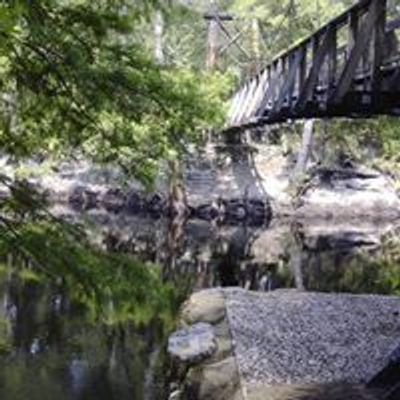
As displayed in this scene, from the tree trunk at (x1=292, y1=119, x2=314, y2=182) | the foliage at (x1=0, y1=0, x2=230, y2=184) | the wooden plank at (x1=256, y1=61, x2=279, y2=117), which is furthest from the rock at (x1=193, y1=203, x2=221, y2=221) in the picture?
the foliage at (x1=0, y1=0, x2=230, y2=184)

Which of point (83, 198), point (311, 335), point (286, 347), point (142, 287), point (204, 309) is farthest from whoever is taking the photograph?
point (83, 198)

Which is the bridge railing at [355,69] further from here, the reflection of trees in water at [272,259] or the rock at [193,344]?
the reflection of trees in water at [272,259]

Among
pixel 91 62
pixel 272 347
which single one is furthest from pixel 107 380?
pixel 91 62

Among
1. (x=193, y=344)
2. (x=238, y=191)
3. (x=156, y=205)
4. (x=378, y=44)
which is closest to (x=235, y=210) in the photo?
(x=238, y=191)

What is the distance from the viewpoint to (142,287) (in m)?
3.59

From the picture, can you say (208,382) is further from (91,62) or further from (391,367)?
(91,62)

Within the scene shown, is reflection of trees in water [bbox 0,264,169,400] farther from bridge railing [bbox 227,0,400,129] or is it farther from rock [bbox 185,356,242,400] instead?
bridge railing [bbox 227,0,400,129]

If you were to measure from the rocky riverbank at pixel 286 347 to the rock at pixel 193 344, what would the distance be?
0.03ft

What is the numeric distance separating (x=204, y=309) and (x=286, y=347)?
6.37 ft

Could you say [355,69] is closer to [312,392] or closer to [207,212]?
[312,392]

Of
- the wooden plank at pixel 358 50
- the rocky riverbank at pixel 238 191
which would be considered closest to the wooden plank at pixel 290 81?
the wooden plank at pixel 358 50

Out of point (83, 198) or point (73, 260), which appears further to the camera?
point (83, 198)

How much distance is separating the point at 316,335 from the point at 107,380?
2236mm

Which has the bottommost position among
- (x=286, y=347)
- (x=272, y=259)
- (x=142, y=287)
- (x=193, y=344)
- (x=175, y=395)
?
(x=175, y=395)
